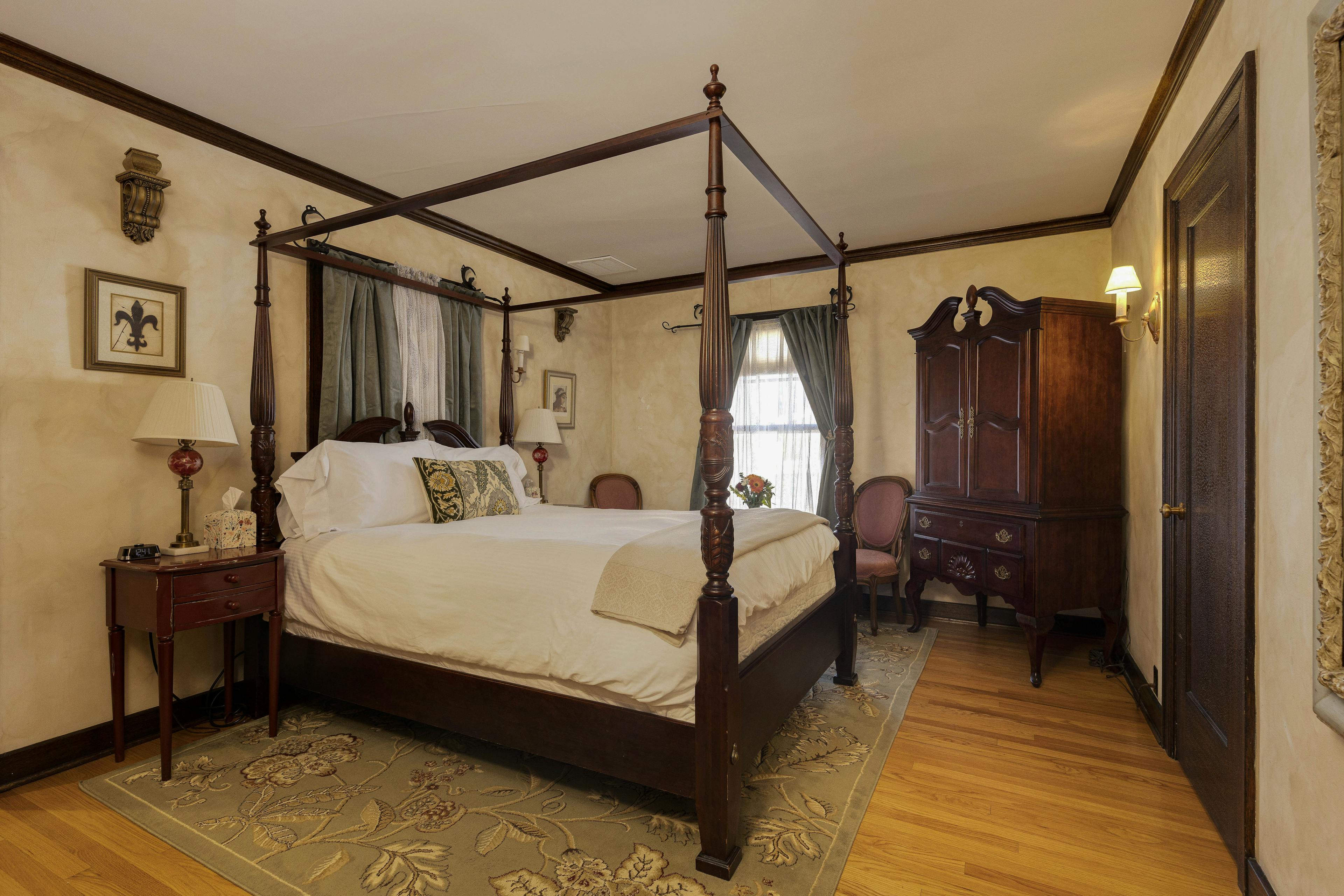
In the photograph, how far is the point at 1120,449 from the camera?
366 cm

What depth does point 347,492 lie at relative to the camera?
3.06 meters

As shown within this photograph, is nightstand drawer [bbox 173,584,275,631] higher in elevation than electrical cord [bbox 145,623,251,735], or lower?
higher

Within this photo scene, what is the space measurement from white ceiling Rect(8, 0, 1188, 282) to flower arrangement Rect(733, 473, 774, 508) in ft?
6.34

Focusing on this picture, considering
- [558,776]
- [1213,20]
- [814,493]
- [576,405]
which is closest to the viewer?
[1213,20]

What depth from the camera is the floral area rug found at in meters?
1.86

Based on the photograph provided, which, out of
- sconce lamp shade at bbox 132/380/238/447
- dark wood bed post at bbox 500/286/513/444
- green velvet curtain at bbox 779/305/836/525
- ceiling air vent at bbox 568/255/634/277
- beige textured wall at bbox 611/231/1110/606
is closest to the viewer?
sconce lamp shade at bbox 132/380/238/447

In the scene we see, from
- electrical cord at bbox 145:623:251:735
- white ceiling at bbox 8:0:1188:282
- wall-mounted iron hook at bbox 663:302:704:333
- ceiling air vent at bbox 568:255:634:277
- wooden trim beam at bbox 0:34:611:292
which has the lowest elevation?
electrical cord at bbox 145:623:251:735

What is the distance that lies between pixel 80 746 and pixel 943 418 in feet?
14.6

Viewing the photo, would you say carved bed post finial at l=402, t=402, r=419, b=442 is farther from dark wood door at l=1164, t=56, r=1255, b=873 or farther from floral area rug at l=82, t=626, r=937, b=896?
dark wood door at l=1164, t=56, r=1255, b=873

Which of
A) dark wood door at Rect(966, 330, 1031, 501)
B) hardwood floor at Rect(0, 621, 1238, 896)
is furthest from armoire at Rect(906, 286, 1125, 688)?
hardwood floor at Rect(0, 621, 1238, 896)

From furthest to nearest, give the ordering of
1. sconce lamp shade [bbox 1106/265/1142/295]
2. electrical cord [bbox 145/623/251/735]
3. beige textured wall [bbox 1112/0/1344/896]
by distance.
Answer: sconce lamp shade [bbox 1106/265/1142/295] → electrical cord [bbox 145/623/251/735] → beige textured wall [bbox 1112/0/1344/896]

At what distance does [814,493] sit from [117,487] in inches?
163

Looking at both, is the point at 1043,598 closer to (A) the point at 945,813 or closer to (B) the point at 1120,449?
(B) the point at 1120,449

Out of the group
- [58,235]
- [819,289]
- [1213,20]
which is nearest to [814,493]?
[819,289]
